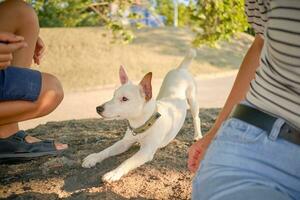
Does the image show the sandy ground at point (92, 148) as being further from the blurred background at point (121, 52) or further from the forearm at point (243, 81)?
the forearm at point (243, 81)

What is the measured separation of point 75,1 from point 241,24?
2.23 metres

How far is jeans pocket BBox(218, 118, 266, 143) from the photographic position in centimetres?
145

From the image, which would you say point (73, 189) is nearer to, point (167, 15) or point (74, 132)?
point (74, 132)

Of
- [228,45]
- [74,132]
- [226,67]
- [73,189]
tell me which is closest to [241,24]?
[74,132]

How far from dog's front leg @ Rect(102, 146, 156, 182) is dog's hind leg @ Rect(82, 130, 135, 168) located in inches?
6.8

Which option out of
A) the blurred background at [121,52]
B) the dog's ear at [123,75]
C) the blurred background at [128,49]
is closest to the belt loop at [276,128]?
the dog's ear at [123,75]

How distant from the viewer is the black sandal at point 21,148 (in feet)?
9.39

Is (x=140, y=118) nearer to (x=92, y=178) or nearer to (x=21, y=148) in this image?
(x=92, y=178)

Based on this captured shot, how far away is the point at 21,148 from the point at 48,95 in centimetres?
45

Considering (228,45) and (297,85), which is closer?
(297,85)

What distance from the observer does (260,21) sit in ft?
5.84

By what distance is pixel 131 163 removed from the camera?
284 cm

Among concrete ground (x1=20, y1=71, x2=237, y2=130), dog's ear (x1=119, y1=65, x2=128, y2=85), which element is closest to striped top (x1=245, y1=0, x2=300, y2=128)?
dog's ear (x1=119, y1=65, x2=128, y2=85)

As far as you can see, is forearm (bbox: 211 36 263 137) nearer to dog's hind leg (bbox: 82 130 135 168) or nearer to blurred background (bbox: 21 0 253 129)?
dog's hind leg (bbox: 82 130 135 168)
